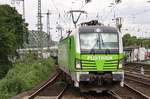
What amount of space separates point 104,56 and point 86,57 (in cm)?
78

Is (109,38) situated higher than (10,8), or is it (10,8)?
(10,8)

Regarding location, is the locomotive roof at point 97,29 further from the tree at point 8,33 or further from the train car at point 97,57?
the tree at point 8,33

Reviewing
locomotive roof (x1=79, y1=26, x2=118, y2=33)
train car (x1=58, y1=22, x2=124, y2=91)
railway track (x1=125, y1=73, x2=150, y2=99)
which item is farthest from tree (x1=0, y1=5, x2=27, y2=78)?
train car (x1=58, y1=22, x2=124, y2=91)

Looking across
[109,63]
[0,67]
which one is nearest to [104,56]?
[109,63]

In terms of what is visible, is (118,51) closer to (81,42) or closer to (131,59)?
(81,42)

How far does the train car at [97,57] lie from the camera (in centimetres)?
1753

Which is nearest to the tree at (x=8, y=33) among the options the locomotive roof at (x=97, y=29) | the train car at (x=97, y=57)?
the locomotive roof at (x=97, y=29)

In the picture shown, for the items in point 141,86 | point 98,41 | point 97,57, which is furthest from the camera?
point 141,86

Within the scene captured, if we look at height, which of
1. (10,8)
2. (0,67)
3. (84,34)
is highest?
(10,8)

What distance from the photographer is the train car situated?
57.5ft

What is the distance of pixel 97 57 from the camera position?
17641 mm

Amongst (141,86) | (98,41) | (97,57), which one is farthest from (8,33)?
(97,57)

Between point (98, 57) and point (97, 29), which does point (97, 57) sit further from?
point (97, 29)

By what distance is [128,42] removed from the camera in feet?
428
